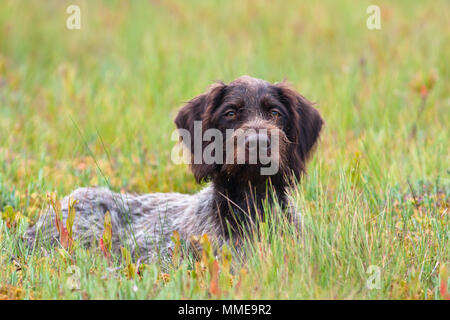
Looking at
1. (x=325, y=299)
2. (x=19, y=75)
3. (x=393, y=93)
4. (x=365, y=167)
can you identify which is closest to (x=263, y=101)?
(x=365, y=167)

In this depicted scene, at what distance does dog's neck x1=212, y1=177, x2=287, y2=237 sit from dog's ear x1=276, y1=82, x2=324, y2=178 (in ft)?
0.91

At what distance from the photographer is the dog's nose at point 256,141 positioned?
498cm

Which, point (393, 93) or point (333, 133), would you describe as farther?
point (393, 93)

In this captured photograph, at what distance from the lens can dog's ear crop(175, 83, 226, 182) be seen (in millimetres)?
5652

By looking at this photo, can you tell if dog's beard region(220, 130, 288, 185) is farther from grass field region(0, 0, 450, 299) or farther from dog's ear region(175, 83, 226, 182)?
grass field region(0, 0, 450, 299)

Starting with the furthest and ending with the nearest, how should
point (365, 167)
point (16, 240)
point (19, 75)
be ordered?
1. point (19, 75)
2. point (365, 167)
3. point (16, 240)

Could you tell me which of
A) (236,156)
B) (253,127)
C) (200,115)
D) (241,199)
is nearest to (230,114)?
(200,115)

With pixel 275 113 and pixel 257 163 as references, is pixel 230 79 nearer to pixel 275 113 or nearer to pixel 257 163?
pixel 275 113

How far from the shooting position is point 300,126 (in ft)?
19.3

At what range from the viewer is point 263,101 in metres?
5.62

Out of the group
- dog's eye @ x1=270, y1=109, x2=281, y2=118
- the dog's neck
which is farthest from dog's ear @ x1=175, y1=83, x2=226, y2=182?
dog's eye @ x1=270, y1=109, x2=281, y2=118
